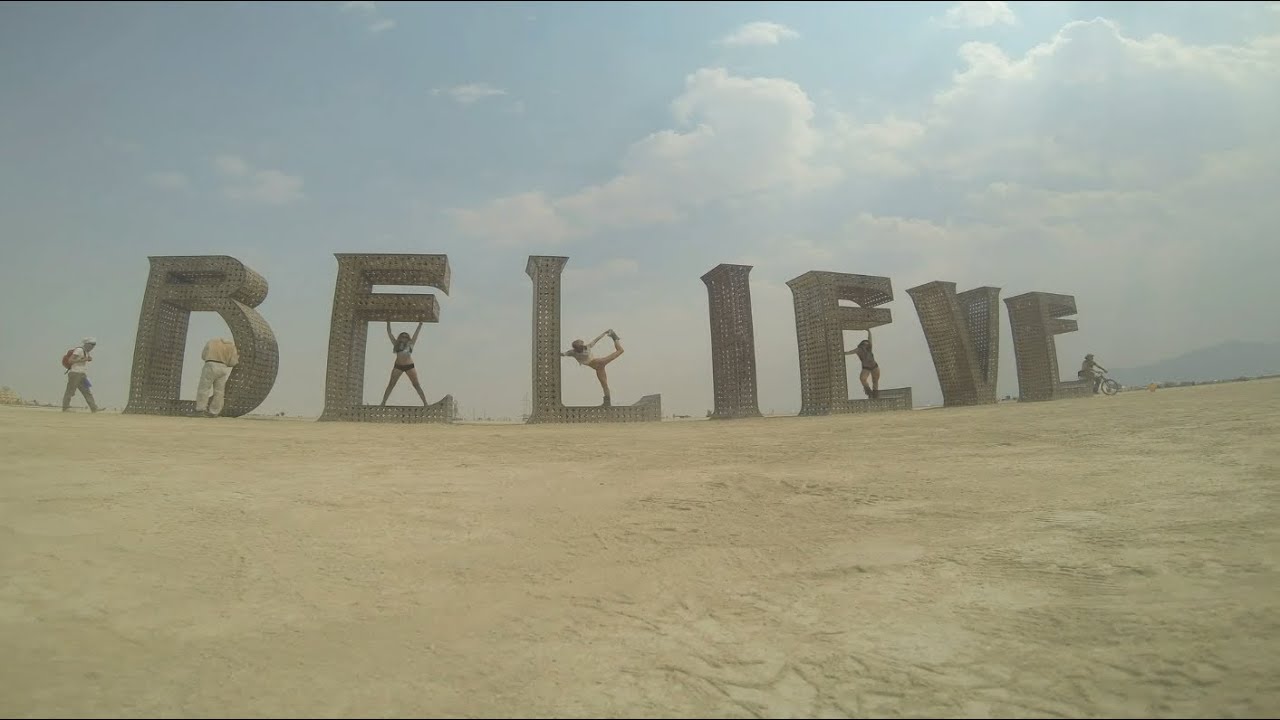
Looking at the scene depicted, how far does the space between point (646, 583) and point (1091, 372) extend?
19498 millimetres

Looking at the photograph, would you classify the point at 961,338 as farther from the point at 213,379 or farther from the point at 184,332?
the point at 184,332

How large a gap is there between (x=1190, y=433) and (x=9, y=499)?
11215 mm

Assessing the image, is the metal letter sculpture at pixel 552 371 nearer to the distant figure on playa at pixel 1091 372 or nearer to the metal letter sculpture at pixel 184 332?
the metal letter sculpture at pixel 184 332

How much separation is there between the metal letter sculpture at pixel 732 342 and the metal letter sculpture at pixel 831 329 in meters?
1.39

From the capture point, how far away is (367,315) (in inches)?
486

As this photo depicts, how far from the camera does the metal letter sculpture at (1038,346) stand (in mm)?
16609

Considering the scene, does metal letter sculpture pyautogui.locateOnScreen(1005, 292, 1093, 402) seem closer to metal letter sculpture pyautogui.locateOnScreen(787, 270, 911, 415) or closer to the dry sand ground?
metal letter sculpture pyautogui.locateOnScreen(787, 270, 911, 415)

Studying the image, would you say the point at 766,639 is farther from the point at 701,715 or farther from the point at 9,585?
the point at 9,585

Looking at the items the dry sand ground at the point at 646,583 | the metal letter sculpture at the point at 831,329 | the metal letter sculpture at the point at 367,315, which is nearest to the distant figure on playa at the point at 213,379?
the metal letter sculpture at the point at 367,315

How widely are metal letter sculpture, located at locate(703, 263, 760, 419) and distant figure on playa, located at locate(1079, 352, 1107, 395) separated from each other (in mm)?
11415

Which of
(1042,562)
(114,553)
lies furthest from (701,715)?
(114,553)

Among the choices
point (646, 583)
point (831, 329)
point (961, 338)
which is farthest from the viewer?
point (961, 338)

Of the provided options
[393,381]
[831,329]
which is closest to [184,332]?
[393,381]

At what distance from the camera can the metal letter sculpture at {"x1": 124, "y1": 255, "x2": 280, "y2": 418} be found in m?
11.1
